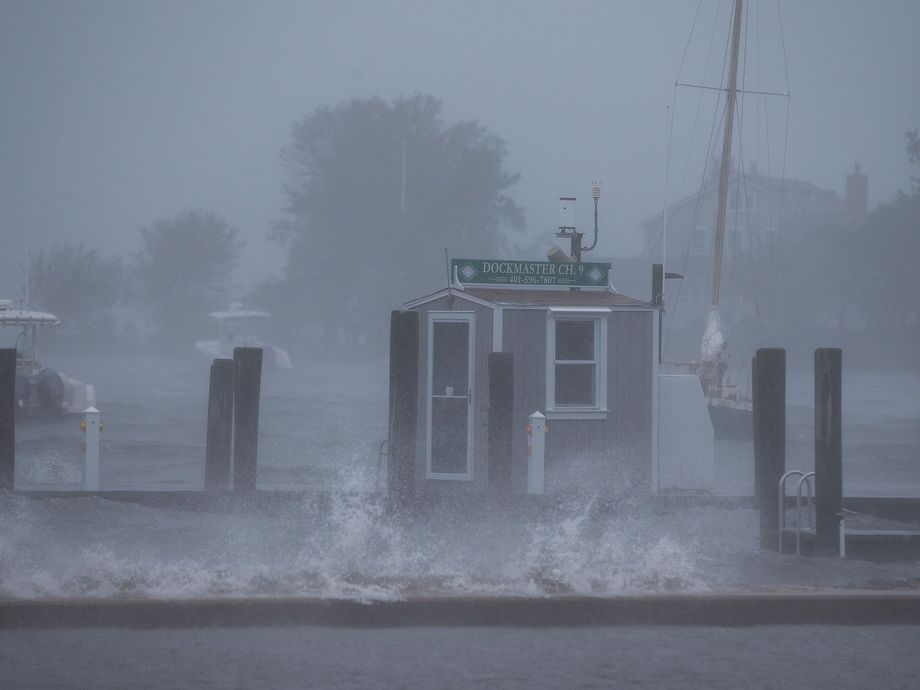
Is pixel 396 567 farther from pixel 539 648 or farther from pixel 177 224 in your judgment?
pixel 177 224

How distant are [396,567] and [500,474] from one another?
4.17m

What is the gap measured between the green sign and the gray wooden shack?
0.37 meters

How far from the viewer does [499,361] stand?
1451cm

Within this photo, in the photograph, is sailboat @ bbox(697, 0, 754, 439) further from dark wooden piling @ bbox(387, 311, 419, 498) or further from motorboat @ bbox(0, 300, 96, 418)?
dark wooden piling @ bbox(387, 311, 419, 498)

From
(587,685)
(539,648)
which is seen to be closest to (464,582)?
(539,648)

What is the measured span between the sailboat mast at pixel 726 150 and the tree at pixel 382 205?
51764 millimetres

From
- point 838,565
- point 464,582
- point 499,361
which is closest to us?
point 464,582

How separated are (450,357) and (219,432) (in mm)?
3244

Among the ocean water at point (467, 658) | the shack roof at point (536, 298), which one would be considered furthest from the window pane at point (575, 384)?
the ocean water at point (467, 658)

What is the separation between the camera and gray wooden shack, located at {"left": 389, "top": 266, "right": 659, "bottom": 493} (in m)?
16.1

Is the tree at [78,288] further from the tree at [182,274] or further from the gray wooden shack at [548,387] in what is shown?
the gray wooden shack at [548,387]

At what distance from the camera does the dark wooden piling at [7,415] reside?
45.5ft

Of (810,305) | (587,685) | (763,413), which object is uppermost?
(810,305)

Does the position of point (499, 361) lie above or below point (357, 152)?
below
